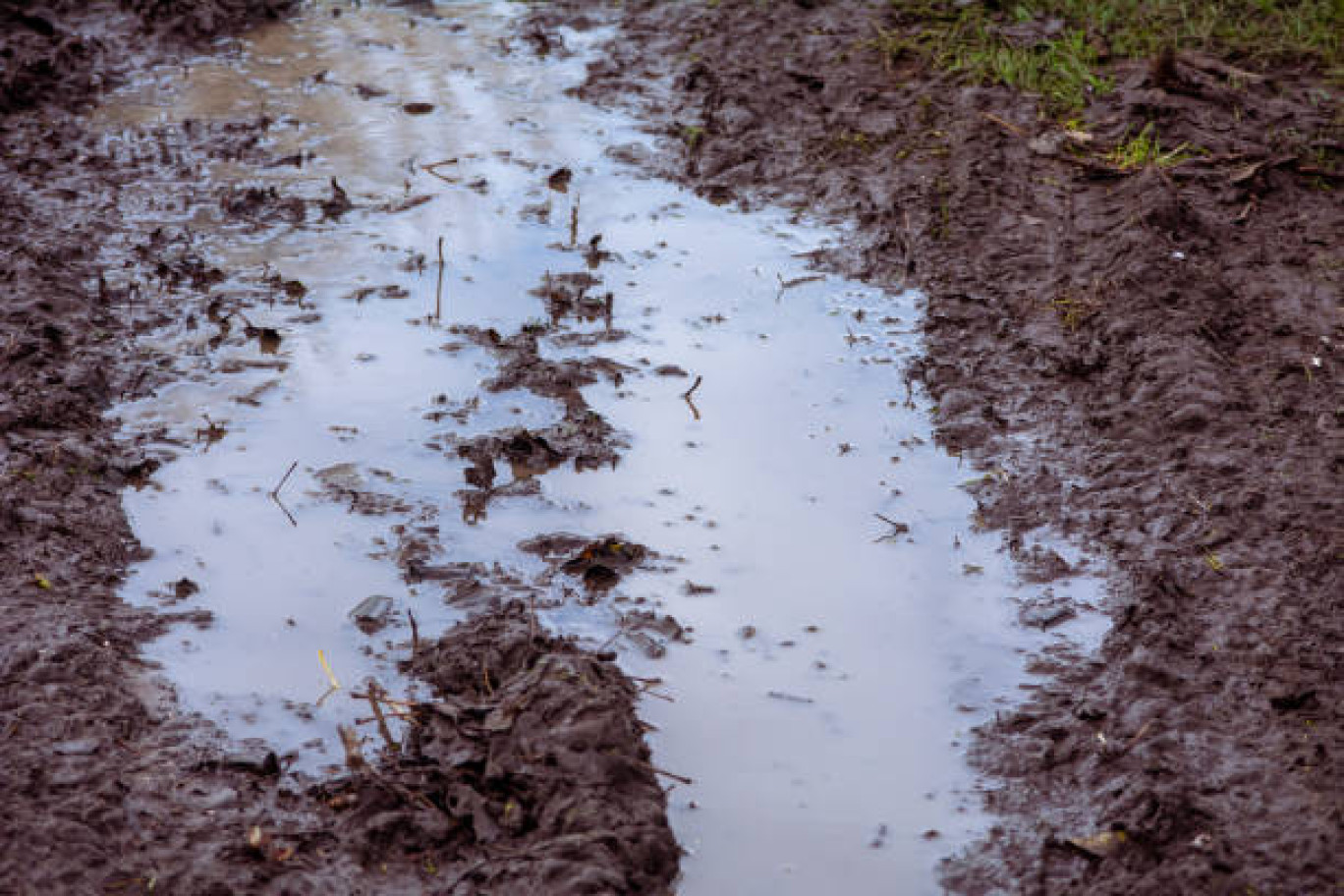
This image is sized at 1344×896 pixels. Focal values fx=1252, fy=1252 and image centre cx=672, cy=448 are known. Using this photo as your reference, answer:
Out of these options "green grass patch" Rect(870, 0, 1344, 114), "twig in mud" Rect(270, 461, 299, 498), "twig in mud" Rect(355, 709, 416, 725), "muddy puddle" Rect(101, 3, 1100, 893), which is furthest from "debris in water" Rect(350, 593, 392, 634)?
"green grass patch" Rect(870, 0, 1344, 114)

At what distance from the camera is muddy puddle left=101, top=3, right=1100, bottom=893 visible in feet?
10.5

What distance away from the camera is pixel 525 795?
285 centimetres

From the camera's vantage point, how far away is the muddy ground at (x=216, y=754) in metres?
2.73

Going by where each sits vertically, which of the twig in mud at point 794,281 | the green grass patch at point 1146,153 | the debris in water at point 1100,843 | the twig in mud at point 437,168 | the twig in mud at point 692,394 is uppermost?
the green grass patch at point 1146,153

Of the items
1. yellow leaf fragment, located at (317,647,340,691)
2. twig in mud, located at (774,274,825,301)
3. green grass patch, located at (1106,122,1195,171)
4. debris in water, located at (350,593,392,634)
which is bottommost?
yellow leaf fragment, located at (317,647,340,691)

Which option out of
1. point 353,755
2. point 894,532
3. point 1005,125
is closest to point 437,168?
point 1005,125

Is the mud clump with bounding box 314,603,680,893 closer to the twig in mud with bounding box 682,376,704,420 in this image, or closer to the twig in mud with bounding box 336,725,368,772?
the twig in mud with bounding box 336,725,368,772

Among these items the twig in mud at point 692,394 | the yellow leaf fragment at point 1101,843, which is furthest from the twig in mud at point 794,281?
the yellow leaf fragment at point 1101,843

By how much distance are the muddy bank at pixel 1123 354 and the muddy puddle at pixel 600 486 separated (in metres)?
0.20

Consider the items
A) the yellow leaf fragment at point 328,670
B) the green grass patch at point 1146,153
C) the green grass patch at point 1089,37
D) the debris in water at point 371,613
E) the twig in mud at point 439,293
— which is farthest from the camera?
the green grass patch at point 1089,37

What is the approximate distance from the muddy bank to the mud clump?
2.49 feet

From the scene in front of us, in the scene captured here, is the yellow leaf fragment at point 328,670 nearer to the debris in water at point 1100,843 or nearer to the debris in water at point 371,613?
the debris in water at point 371,613

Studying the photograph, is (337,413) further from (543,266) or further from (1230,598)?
(1230,598)

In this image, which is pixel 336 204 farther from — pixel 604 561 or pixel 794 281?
pixel 604 561
